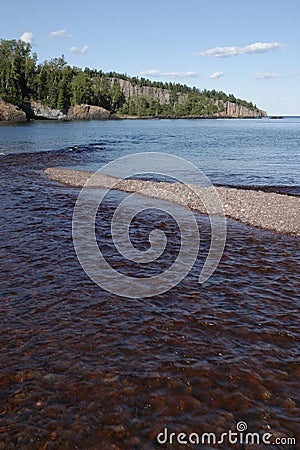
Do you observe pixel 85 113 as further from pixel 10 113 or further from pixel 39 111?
pixel 10 113

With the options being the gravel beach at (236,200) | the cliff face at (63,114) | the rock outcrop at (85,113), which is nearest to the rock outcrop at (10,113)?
the cliff face at (63,114)

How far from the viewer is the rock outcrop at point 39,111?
420ft

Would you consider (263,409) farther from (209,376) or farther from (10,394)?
(10,394)

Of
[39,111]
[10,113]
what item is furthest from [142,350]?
[39,111]

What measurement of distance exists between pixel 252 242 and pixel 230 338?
597 cm

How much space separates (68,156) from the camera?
39.3 metres

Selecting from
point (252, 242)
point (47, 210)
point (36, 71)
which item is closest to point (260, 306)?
point (252, 242)

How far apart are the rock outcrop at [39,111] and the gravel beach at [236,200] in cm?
11340

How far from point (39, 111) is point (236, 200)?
12764 centimetres

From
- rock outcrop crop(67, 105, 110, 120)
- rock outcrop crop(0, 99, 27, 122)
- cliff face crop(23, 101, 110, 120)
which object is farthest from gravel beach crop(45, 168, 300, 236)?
rock outcrop crop(67, 105, 110, 120)

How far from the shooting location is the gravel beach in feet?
49.5

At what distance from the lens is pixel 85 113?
500 ft

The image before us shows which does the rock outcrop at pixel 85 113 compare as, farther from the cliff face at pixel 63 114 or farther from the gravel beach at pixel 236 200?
the gravel beach at pixel 236 200

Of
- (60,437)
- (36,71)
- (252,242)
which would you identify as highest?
(36,71)
